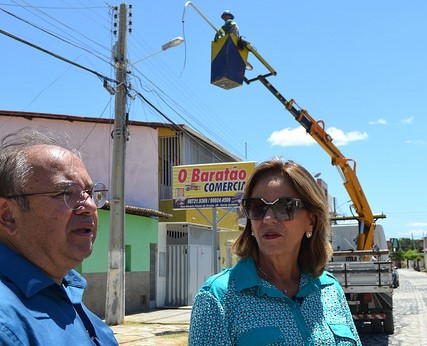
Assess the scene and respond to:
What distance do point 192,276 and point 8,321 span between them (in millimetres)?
18753

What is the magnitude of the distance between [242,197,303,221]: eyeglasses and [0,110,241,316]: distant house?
13.9m

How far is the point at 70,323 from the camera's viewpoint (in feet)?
6.02

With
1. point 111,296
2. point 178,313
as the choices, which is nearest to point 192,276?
point 178,313

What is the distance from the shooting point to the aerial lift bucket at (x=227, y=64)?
35.1 ft

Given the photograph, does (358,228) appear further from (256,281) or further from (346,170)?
(256,281)

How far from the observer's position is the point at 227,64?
425 inches

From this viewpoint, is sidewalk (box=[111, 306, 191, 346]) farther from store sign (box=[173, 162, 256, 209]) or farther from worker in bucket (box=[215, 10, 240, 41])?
worker in bucket (box=[215, 10, 240, 41])

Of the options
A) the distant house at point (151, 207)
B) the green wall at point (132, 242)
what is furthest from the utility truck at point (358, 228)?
the green wall at point (132, 242)

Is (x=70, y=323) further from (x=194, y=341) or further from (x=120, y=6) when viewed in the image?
(x=120, y=6)

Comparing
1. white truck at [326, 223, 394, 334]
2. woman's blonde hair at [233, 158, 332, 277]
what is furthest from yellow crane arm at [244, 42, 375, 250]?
woman's blonde hair at [233, 158, 332, 277]

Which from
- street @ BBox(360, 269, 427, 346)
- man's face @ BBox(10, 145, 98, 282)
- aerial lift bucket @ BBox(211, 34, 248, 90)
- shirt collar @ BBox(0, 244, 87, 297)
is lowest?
street @ BBox(360, 269, 427, 346)

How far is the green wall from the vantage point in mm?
15500

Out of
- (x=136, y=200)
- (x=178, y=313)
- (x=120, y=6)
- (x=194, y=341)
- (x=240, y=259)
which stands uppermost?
(x=120, y=6)

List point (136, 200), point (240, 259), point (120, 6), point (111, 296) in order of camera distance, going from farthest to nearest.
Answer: point (136, 200), point (120, 6), point (111, 296), point (240, 259)
